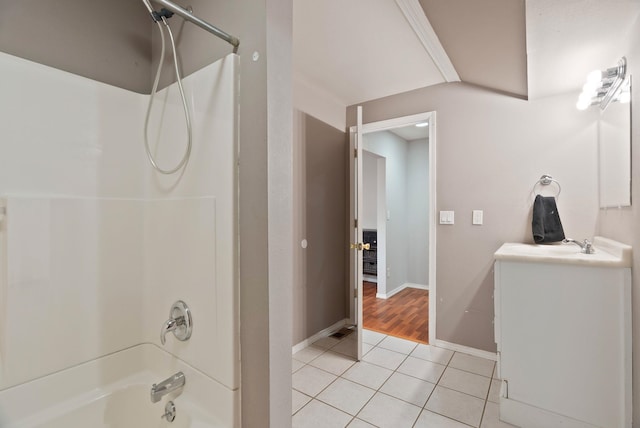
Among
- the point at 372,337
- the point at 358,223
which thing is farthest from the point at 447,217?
the point at 372,337

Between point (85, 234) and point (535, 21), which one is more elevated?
point (535, 21)

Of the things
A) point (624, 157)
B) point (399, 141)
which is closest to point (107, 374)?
point (624, 157)

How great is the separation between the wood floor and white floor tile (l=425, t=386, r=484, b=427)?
2.68ft

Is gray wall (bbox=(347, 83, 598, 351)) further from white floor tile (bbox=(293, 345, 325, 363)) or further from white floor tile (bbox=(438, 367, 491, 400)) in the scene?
white floor tile (bbox=(293, 345, 325, 363))

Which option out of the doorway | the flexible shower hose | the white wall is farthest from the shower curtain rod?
the white wall

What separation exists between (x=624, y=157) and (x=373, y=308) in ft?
9.58

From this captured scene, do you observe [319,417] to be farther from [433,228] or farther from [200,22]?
[200,22]

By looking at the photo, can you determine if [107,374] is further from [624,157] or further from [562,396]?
[624,157]

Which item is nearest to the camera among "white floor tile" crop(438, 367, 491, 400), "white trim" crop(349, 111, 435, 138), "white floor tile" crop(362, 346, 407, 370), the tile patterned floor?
the tile patterned floor

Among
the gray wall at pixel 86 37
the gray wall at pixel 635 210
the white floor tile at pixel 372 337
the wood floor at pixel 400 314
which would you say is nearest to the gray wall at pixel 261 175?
the gray wall at pixel 86 37

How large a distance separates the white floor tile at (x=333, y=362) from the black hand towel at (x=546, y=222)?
1781 mm

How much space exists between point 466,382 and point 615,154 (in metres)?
1.77

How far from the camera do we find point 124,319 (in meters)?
1.35

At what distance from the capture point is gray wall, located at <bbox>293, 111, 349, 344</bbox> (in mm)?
2580
